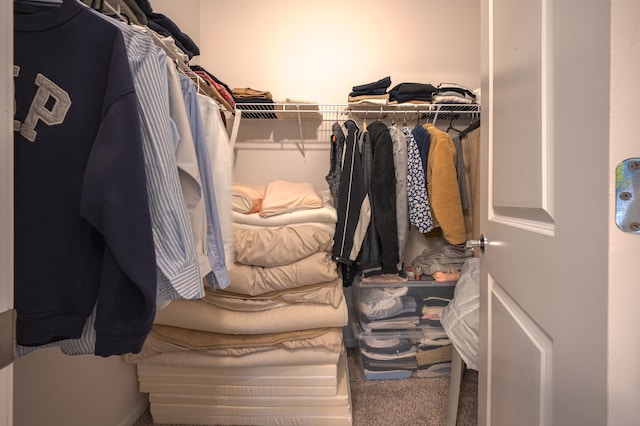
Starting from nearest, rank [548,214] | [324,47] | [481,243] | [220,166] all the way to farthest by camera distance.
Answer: [548,214], [481,243], [220,166], [324,47]

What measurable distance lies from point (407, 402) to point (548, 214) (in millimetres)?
1244

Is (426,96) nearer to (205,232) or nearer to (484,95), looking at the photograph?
(484,95)

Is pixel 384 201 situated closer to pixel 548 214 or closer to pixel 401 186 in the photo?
pixel 401 186

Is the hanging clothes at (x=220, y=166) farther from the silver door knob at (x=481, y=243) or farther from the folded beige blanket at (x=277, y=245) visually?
the silver door knob at (x=481, y=243)

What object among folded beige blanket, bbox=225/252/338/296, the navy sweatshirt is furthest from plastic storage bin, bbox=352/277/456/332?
the navy sweatshirt

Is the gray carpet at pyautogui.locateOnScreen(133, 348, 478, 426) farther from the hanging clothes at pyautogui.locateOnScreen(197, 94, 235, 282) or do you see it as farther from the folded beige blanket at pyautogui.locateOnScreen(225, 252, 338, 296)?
the hanging clothes at pyautogui.locateOnScreen(197, 94, 235, 282)

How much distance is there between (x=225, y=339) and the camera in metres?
1.10

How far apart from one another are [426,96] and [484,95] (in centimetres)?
87

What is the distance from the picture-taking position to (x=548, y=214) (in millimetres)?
406

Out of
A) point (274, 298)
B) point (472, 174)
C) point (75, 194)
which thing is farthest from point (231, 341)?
point (472, 174)

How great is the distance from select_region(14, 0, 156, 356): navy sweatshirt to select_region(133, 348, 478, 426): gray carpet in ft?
3.72

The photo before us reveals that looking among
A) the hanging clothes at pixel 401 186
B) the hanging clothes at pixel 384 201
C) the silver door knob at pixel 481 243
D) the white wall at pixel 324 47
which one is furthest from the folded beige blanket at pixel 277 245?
the white wall at pixel 324 47

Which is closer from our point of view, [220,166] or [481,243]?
[481,243]

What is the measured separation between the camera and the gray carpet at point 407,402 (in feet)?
3.77
